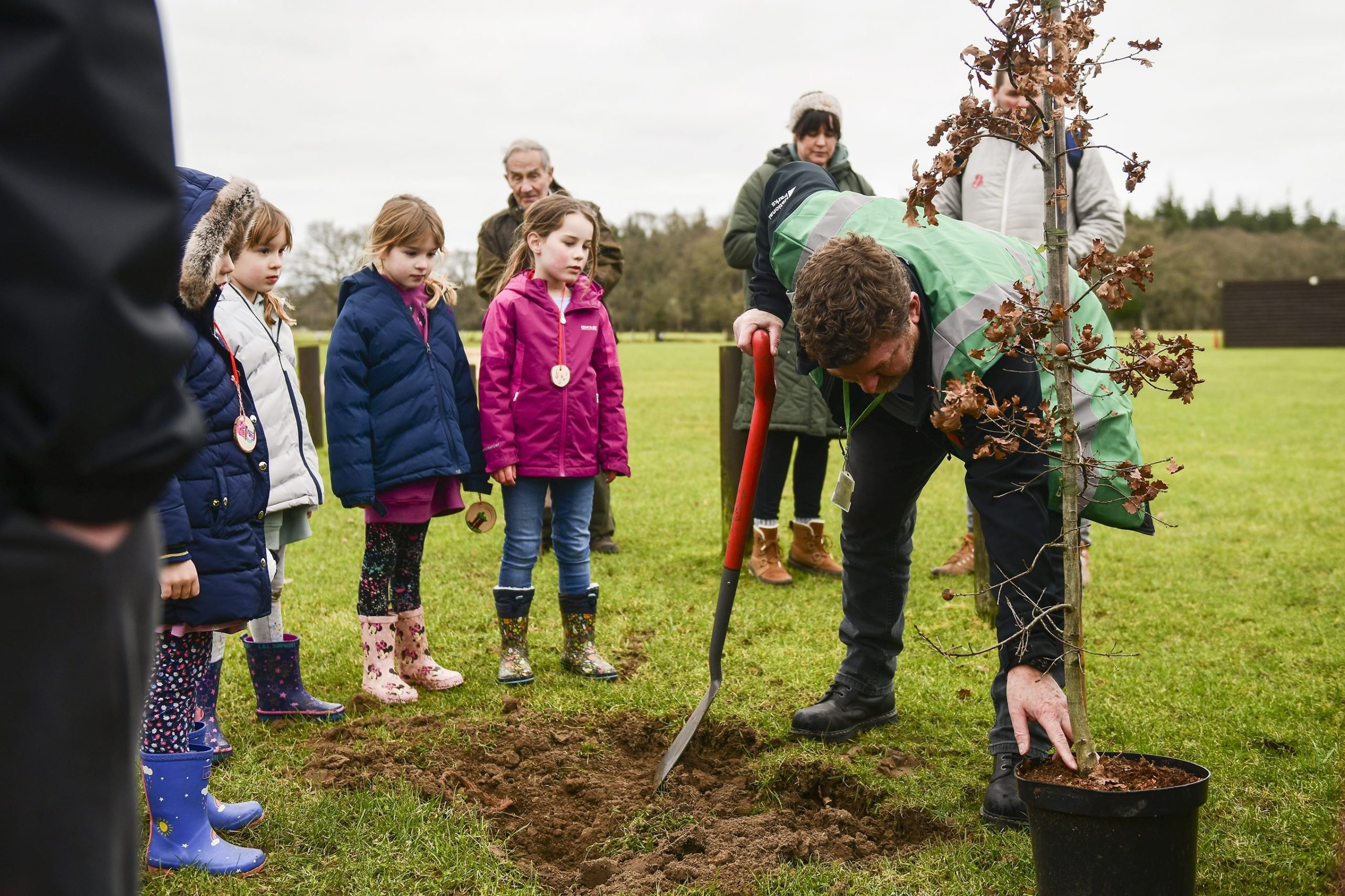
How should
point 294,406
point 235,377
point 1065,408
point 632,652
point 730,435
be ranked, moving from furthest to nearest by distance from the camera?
1. point 730,435
2. point 632,652
3. point 294,406
4. point 235,377
5. point 1065,408

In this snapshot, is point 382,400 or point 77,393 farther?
point 382,400

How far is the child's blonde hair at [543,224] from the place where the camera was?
443 centimetres

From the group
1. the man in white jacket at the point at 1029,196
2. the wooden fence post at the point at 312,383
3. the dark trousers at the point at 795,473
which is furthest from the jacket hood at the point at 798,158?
the wooden fence post at the point at 312,383

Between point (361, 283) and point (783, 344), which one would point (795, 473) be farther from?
point (361, 283)

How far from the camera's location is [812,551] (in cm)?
619

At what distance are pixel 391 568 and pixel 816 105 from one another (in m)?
3.09

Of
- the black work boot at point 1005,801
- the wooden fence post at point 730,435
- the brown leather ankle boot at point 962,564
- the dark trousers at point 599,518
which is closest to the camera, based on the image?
the black work boot at point 1005,801

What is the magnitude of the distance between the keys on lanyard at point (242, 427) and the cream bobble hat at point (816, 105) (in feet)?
11.1

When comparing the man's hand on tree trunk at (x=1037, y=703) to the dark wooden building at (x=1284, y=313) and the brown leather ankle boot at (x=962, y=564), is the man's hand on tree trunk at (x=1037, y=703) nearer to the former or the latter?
the brown leather ankle boot at (x=962, y=564)

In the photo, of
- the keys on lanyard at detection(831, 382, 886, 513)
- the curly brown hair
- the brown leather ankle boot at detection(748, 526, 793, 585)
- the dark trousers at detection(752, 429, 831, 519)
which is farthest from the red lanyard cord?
the brown leather ankle boot at detection(748, 526, 793, 585)

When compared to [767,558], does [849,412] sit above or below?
above

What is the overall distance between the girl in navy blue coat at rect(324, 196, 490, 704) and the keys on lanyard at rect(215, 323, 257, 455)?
819 mm

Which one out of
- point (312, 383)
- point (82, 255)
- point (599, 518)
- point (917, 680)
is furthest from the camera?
point (312, 383)

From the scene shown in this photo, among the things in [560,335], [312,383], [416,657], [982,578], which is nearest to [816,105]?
[560,335]
